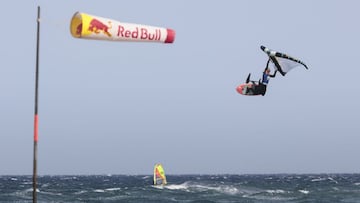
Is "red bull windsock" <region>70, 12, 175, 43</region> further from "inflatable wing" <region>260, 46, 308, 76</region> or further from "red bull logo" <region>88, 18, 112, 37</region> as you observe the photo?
"inflatable wing" <region>260, 46, 308, 76</region>

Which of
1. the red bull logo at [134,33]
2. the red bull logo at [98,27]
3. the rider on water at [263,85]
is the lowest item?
the rider on water at [263,85]

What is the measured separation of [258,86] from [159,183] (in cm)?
8864

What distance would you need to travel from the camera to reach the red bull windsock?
17.0 m

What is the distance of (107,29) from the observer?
17.0 m

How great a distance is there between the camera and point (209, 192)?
85.8 meters

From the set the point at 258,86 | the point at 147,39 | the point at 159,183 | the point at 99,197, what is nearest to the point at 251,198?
the point at 99,197

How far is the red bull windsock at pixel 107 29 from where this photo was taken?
17000 millimetres

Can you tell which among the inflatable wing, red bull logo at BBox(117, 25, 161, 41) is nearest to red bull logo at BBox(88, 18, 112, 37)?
red bull logo at BBox(117, 25, 161, 41)

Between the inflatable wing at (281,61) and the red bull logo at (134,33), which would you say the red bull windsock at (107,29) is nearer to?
the red bull logo at (134,33)

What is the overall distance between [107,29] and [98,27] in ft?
0.65

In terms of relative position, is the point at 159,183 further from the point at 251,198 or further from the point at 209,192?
the point at 251,198

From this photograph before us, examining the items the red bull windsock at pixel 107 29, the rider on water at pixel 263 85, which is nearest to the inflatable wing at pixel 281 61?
the rider on water at pixel 263 85

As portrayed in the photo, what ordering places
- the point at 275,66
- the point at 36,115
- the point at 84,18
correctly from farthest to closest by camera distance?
the point at 275,66 < the point at 36,115 < the point at 84,18

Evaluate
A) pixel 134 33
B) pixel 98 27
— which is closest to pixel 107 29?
pixel 98 27
